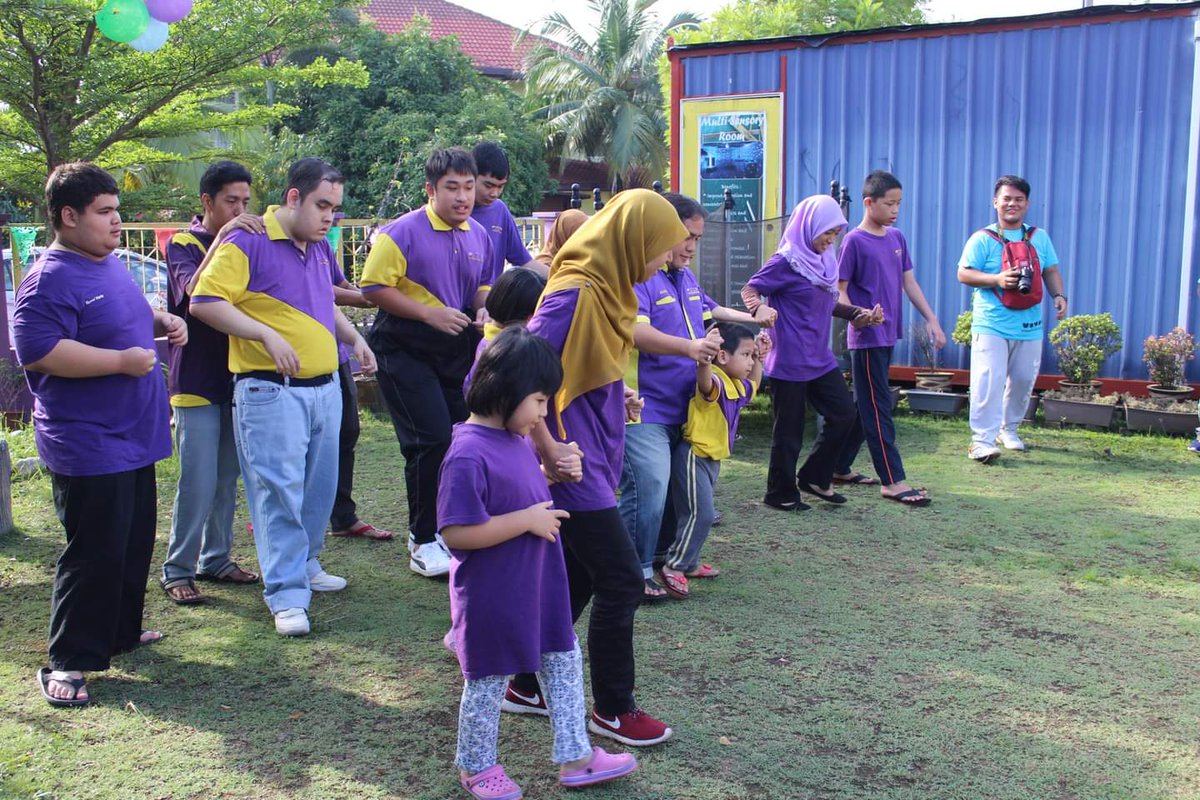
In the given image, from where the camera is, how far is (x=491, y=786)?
3.01 m

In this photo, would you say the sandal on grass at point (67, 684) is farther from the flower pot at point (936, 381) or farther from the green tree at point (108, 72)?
the green tree at point (108, 72)

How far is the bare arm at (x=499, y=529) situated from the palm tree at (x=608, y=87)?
3212cm

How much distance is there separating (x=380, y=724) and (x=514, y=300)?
4.62ft

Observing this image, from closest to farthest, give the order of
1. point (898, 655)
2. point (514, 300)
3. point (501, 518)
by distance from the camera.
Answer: point (501, 518) < point (514, 300) < point (898, 655)

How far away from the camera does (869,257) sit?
258 inches

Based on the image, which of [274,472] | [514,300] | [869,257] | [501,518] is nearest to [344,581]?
[274,472]

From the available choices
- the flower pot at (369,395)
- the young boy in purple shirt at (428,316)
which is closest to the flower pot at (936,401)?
the flower pot at (369,395)

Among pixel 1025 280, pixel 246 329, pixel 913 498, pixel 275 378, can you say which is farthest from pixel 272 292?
pixel 1025 280

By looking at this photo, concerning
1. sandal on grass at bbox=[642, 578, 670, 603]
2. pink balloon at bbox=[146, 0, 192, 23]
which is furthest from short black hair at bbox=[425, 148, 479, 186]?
pink balloon at bbox=[146, 0, 192, 23]

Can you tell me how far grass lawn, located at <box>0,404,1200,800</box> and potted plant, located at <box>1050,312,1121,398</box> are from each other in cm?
296

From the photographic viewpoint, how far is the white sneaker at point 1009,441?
314 inches

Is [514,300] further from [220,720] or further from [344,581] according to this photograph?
[344,581]

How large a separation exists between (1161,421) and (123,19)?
7.94 meters

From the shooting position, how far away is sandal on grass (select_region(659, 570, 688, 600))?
15.7 ft
